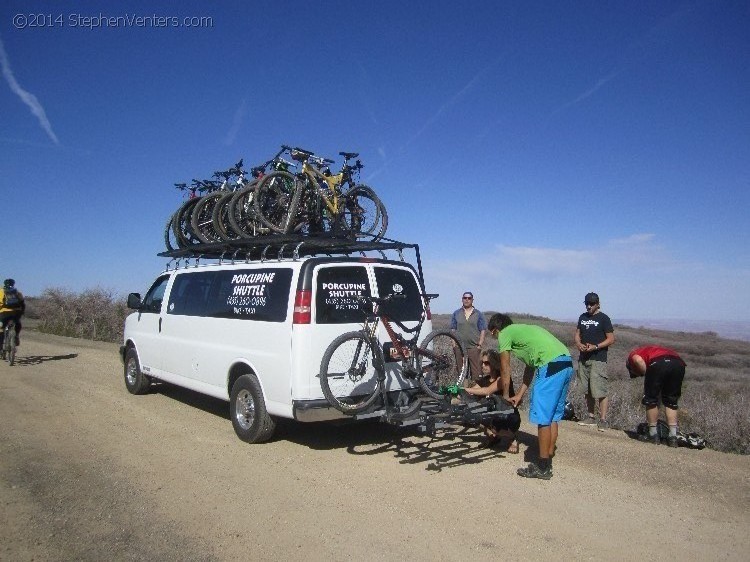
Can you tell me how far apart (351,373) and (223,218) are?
5.54 meters

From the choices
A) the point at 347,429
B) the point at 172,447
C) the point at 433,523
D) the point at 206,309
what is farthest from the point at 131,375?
the point at 433,523

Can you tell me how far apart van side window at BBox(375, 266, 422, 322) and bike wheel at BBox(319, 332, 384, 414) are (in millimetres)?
587

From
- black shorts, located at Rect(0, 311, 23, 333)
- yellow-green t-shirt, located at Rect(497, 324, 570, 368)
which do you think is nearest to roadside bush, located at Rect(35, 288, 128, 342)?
black shorts, located at Rect(0, 311, 23, 333)

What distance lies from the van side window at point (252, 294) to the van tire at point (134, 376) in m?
2.82

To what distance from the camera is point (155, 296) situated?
9.25 metres

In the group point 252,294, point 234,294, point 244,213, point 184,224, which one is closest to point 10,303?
point 184,224

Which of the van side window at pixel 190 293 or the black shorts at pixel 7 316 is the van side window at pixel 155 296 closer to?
the van side window at pixel 190 293

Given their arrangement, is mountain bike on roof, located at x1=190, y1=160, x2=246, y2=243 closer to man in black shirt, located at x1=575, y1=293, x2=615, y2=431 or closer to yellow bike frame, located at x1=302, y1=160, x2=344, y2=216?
yellow bike frame, located at x1=302, y1=160, x2=344, y2=216

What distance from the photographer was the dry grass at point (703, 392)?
7.90 meters

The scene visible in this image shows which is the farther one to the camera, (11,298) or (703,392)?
(703,392)

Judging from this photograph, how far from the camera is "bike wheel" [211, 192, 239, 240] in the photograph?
1017 cm

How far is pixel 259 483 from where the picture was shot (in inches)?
210

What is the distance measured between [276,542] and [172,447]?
2899 millimetres

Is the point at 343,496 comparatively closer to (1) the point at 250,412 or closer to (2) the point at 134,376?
(1) the point at 250,412
